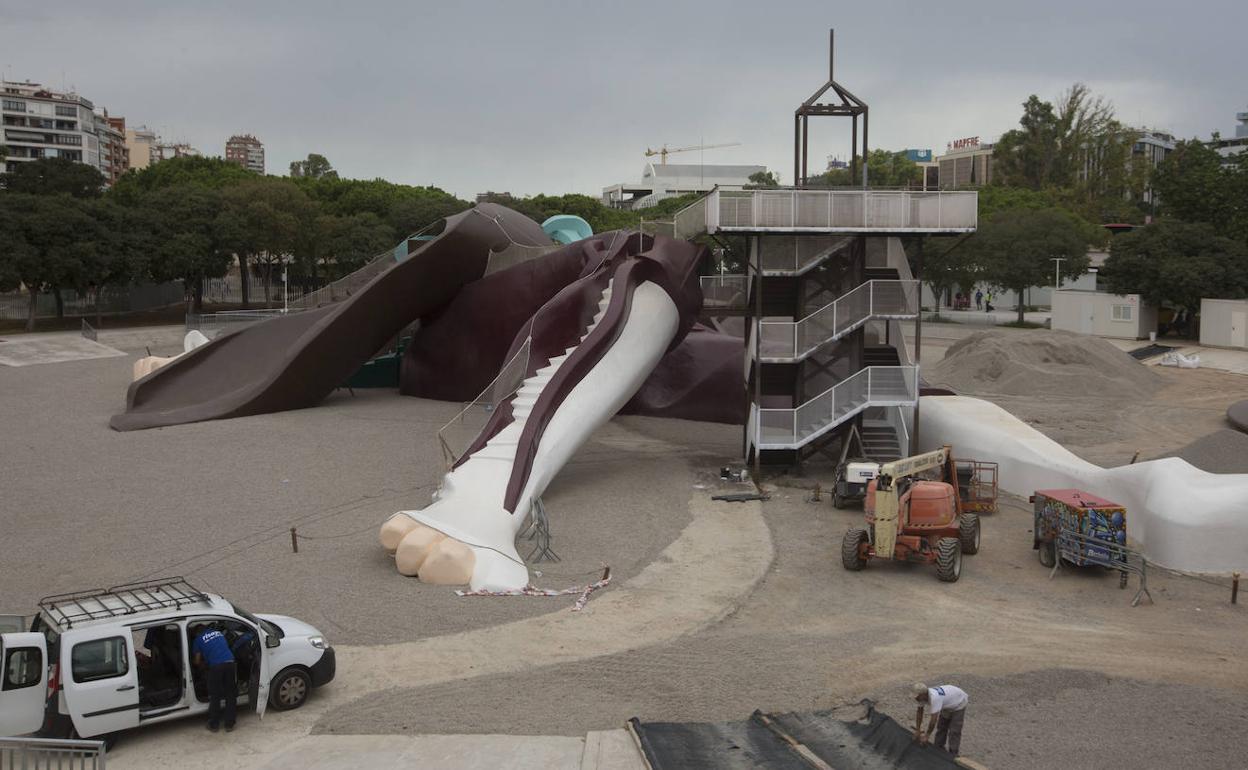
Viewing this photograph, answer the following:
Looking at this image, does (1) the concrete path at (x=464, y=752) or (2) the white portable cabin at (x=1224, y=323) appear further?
(2) the white portable cabin at (x=1224, y=323)

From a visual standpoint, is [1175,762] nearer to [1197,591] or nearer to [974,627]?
[974,627]

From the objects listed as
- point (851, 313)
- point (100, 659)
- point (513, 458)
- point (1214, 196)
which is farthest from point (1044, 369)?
point (100, 659)

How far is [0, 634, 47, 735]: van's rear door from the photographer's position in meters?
12.7

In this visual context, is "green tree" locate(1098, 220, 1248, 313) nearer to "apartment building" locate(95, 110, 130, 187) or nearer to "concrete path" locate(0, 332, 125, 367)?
"concrete path" locate(0, 332, 125, 367)

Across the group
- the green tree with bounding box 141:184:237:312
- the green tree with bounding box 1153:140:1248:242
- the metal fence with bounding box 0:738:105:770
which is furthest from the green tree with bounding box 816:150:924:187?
the metal fence with bounding box 0:738:105:770

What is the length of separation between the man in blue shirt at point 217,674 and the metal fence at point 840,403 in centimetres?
1773

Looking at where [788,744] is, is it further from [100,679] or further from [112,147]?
[112,147]

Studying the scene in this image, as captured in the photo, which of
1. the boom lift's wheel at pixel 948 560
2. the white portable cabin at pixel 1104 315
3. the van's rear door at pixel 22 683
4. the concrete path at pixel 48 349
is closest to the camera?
the van's rear door at pixel 22 683

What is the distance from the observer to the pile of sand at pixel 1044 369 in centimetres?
4797

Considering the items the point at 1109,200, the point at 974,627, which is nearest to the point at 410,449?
the point at 974,627

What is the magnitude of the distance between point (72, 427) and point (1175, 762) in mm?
33152

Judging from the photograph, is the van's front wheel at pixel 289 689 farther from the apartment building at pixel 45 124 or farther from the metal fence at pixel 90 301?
the apartment building at pixel 45 124

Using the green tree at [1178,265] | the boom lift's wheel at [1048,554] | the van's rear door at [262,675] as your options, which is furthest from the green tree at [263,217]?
the van's rear door at [262,675]

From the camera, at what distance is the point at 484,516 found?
21.4m
